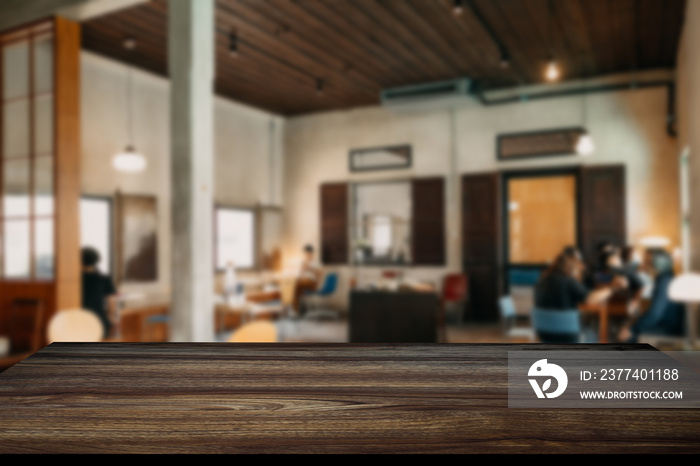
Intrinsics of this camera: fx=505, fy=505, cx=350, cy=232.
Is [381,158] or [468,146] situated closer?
[468,146]

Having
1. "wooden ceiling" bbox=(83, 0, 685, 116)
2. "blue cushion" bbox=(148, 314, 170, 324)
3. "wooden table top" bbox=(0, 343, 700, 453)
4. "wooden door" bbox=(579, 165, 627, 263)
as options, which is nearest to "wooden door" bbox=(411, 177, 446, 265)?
"wooden ceiling" bbox=(83, 0, 685, 116)

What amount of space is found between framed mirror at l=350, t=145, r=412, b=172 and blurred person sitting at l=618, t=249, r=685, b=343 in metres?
4.72

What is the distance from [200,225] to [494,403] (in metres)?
3.70

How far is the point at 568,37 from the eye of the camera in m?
6.04

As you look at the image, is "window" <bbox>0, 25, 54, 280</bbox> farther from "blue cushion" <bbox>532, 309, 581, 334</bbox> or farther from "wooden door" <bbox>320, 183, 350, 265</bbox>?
"wooden door" <bbox>320, 183, 350, 265</bbox>

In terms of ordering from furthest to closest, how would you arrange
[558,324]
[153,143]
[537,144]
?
1. [537,144]
2. [153,143]
3. [558,324]

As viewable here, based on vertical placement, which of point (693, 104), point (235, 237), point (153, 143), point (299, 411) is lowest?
point (299, 411)

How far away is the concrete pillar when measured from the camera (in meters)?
4.13

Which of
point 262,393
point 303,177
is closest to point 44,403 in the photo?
point 262,393

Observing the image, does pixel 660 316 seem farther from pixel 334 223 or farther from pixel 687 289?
pixel 334 223

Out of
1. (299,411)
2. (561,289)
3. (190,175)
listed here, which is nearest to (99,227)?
(190,175)

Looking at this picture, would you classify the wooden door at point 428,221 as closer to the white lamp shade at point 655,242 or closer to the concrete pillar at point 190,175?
the white lamp shade at point 655,242

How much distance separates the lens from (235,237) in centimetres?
863

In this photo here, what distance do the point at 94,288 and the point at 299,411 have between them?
4.43 meters
